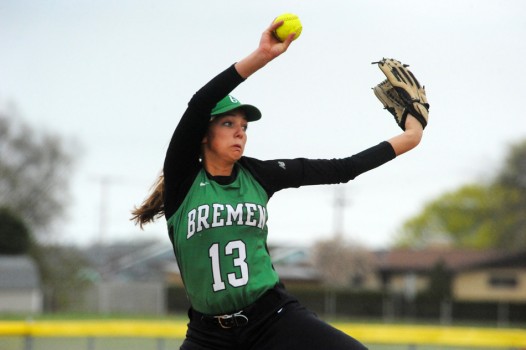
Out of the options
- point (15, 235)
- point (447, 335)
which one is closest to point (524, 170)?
point (15, 235)

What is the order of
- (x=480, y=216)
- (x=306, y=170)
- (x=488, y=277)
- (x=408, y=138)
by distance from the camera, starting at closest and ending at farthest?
(x=306, y=170) → (x=408, y=138) → (x=488, y=277) → (x=480, y=216)

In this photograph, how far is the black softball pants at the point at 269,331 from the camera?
12.6ft

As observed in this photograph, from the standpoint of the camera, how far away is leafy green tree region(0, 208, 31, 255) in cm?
3631

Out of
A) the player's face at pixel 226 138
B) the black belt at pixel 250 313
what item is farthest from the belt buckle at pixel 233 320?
the player's face at pixel 226 138

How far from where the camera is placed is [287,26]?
3.72m

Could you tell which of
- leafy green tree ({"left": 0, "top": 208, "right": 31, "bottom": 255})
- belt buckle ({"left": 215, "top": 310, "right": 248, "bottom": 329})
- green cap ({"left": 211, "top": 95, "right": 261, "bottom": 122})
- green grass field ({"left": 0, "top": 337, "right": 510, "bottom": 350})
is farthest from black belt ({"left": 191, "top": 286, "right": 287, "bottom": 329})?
leafy green tree ({"left": 0, "top": 208, "right": 31, "bottom": 255})

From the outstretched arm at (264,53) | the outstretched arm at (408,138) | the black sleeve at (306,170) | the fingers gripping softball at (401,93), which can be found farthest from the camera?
the fingers gripping softball at (401,93)

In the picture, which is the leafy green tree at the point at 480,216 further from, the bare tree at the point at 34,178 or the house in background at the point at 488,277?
the bare tree at the point at 34,178

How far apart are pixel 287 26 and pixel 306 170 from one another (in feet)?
2.30

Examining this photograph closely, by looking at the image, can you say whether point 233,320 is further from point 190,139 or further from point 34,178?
point 34,178

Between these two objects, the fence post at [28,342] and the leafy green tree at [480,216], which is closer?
the fence post at [28,342]

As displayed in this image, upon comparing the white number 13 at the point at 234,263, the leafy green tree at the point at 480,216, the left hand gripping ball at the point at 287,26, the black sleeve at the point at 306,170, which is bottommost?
the white number 13 at the point at 234,263

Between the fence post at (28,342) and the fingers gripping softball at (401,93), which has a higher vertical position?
the fingers gripping softball at (401,93)

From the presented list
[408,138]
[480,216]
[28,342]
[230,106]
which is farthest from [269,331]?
[480,216]
